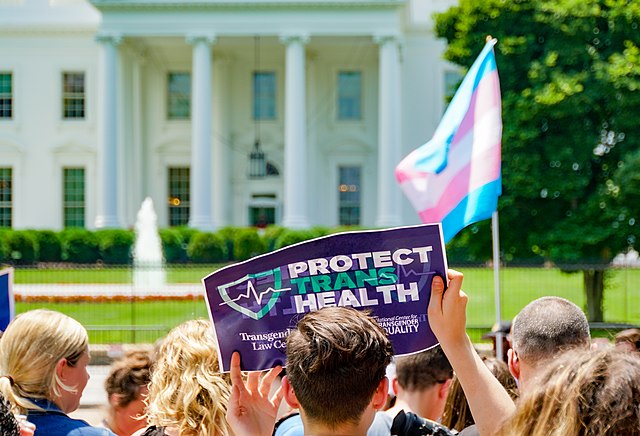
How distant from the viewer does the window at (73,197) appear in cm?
4038

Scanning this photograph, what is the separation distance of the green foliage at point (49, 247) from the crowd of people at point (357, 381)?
103ft

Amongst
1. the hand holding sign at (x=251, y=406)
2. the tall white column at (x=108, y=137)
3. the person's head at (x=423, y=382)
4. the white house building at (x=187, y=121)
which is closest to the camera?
the hand holding sign at (x=251, y=406)

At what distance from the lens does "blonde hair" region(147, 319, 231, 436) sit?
324cm

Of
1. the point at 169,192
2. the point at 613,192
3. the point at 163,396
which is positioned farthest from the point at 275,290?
the point at 169,192

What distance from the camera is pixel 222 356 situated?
3.08m

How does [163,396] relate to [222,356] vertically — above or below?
below

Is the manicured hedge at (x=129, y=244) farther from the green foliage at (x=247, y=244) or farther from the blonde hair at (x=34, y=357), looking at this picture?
the blonde hair at (x=34, y=357)

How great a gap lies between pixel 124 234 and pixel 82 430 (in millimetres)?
30489

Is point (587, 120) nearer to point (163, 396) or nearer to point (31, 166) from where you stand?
point (163, 396)

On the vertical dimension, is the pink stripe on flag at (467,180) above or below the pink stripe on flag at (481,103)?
below

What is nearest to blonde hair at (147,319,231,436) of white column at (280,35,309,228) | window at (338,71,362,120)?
white column at (280,35,309,228)

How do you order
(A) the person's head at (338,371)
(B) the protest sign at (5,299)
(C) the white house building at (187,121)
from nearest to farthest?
(A) the person's head at (338,371)
(B) the protest sign at (5,299)
(C) the white house building at (187,121)

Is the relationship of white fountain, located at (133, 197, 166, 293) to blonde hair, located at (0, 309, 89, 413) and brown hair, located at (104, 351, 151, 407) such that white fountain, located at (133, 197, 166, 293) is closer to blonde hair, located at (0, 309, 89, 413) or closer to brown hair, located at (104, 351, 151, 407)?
brown hair, located at (104, 351, 151, 407)

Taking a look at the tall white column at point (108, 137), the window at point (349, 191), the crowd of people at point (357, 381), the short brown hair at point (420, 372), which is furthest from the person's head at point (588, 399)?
the window at point (349, 191)
